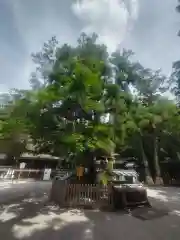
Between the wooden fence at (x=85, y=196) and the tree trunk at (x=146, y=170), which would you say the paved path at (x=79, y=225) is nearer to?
the wooden fence at (x=85, y=196)

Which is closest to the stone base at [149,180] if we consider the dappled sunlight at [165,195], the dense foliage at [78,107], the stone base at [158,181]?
the stone base at [158,181]

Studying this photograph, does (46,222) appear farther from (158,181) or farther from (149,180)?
(158,181)

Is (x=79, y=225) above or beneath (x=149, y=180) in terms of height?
beneath

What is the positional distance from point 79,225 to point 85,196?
8.04ft

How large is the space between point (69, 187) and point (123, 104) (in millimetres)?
4534

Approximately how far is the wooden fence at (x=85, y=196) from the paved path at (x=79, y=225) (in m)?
0.54

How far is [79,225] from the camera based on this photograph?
713 cm

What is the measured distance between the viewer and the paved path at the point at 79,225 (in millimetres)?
6191

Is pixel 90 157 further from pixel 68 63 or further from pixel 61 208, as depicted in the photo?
pixel 68 63

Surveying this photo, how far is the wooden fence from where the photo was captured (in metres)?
9.44

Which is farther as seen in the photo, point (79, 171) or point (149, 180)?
point (149, 180)

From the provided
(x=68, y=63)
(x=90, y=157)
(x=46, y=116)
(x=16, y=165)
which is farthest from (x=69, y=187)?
(x=16, y=165)

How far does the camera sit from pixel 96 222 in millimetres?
7484

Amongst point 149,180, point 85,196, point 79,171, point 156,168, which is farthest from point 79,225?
point 156,168
